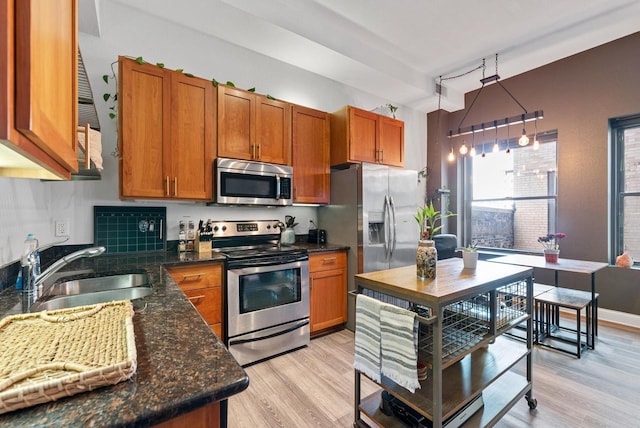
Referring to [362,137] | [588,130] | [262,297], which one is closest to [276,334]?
[262,297]

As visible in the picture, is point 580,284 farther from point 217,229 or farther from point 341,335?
point 217,229

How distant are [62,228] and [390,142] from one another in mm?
3505

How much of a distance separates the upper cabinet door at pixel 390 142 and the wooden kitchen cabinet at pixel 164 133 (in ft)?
6.75

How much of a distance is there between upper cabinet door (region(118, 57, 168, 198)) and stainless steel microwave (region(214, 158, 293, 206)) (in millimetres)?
427

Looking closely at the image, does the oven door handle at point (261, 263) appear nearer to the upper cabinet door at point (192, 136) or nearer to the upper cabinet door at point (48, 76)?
the upper cabinet door at point (192, 136)

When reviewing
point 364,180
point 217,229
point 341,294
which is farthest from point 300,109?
point 341,294

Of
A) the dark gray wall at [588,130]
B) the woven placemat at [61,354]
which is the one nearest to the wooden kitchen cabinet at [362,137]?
the dark gray wall at [588,130]

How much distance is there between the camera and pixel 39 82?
0.52 meters

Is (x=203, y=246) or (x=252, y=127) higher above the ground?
(x=252, y=127)

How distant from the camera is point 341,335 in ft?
10.1

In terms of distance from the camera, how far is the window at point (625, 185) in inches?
130

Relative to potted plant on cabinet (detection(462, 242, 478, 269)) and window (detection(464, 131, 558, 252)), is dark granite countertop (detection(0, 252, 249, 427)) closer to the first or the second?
A: potted plant on cabinet (detection(462, 242, 478, 269))

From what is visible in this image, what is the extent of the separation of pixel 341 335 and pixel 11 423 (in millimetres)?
2865

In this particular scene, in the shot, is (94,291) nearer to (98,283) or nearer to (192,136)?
(98,283)
